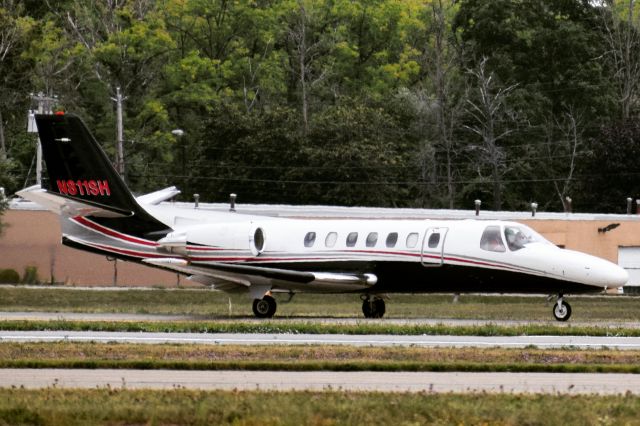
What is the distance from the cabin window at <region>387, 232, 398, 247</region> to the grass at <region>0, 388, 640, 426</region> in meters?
18.0

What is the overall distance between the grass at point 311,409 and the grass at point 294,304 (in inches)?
840

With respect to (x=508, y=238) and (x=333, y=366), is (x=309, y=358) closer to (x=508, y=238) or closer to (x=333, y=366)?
(x=333, y=366)

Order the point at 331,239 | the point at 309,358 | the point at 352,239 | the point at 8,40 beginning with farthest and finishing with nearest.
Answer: the point at 8,40 → the point at 331,239 → the point at 352,239 → the point at 309,358

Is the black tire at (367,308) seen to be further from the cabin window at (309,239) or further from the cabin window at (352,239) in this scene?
the cabin window at (309,239)

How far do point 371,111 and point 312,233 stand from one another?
46347 millimetres

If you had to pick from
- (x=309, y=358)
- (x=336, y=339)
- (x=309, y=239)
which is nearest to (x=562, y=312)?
(x=309, y=239)

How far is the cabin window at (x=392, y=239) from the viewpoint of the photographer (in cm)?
3331

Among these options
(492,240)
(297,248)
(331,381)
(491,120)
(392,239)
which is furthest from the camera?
(491,120)

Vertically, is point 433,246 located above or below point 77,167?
below

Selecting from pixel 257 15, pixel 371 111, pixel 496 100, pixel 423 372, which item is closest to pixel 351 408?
pixel 423 372

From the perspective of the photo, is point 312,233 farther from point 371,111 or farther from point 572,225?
point 371,111

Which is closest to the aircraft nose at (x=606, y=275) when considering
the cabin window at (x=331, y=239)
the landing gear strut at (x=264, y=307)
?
the cabin window at (x=331, y=239)

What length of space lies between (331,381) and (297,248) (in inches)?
680

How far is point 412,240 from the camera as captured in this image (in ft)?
108
